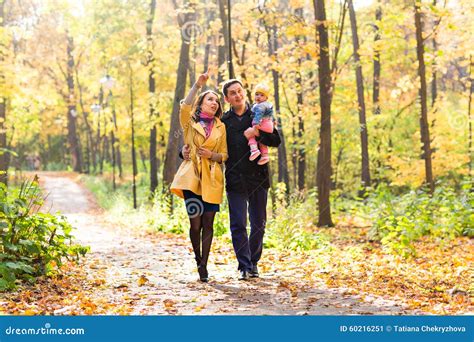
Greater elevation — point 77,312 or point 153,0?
point 153,0

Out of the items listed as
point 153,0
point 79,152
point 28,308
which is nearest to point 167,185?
point 153,0

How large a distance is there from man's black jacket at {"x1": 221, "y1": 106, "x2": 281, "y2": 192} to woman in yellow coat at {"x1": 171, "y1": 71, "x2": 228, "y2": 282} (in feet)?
0.30

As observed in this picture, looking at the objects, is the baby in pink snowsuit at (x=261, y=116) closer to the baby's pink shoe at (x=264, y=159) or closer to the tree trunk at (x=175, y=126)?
the baby's pink shoe at (x=264, y=159)

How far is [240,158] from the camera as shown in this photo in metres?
6.73

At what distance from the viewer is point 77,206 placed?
28234 mm

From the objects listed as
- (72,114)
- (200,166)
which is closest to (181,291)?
(200,166)

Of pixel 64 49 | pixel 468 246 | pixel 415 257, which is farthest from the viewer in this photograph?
pixel 64 49

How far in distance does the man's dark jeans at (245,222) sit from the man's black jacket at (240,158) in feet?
0.33

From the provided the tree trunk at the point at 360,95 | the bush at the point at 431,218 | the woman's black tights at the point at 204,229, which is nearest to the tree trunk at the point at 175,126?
the tree trunk at the point at 360,95

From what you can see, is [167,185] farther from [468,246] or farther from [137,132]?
[137,132]

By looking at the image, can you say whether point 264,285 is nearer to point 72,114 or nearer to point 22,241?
point 22,241

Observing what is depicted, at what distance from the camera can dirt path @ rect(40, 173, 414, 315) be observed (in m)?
5.37

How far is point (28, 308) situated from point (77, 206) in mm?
23679

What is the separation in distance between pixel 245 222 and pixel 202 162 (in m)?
0.80
